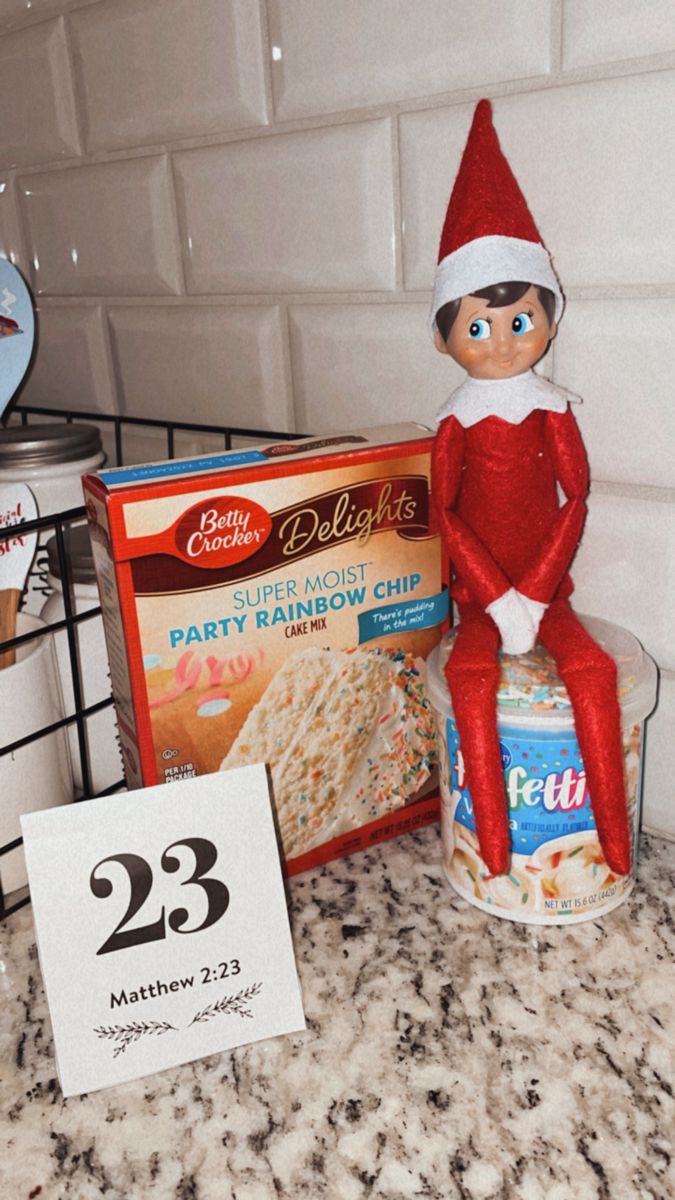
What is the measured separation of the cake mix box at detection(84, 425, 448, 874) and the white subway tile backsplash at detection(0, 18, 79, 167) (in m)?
0.51

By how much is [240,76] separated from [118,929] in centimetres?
61

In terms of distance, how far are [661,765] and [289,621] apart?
10.6 inches

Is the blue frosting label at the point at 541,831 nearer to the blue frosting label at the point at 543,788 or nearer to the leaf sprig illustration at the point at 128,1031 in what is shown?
the blue frosting label at the point at 543,788

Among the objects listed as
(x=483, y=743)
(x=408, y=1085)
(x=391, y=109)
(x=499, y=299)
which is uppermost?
(x=391, y=109)

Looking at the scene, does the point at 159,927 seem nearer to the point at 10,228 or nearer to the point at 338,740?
the point at 338,740

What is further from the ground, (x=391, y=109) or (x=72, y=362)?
(x=391, y=109)

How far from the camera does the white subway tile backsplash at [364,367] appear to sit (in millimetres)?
693

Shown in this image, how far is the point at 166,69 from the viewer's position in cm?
79

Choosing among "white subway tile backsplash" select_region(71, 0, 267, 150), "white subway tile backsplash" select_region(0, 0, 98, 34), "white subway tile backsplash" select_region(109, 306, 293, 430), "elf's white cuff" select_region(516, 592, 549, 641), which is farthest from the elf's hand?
"white subway tile backsplash" select_region(0, 0, 98, 34)

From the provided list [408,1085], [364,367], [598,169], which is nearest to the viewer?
[408,1085]

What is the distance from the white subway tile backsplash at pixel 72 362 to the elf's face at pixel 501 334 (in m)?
0.50

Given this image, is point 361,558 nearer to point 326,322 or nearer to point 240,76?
point 326,322

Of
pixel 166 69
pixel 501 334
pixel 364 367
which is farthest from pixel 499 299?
pixel 166 69

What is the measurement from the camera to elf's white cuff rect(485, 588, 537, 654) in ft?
1.81
